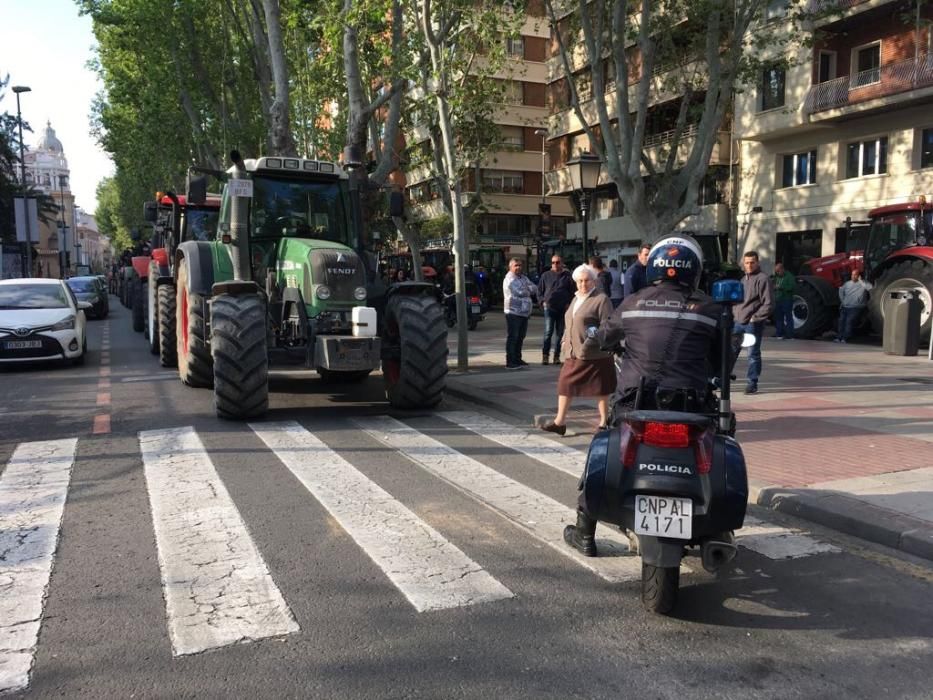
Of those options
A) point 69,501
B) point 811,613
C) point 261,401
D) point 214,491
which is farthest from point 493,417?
point 811,613

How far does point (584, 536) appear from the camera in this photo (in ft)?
14.9

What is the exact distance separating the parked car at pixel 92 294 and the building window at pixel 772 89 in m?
23.8

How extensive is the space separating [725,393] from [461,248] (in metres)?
8.36

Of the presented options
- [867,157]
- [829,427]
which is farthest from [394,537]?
[867,157]

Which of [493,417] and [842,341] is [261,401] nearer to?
[493,417]

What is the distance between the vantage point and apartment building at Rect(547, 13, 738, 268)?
3120cm

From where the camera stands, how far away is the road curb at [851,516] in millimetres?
4832

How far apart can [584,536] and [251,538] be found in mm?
2036

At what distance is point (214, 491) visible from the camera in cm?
591

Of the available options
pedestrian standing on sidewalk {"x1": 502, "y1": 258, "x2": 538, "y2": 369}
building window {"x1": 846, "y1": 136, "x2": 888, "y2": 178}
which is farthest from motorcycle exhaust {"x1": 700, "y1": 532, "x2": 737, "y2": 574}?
building window {"x1": 846, "y1": 136, "x2": 888, "y2": 178}

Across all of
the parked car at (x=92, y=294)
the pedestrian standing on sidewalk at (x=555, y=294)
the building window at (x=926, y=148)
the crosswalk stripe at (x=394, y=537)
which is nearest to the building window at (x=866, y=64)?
the building window at (x=926, y=148)

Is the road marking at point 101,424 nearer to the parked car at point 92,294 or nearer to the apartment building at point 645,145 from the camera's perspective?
the apartment building at point 645,145

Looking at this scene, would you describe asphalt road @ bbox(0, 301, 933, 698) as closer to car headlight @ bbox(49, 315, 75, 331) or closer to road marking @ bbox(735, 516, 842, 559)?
road marking @ bbox(735, 516, 842, 559)

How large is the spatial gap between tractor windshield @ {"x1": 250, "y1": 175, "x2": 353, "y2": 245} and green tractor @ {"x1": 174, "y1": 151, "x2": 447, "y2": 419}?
12 millimetres
